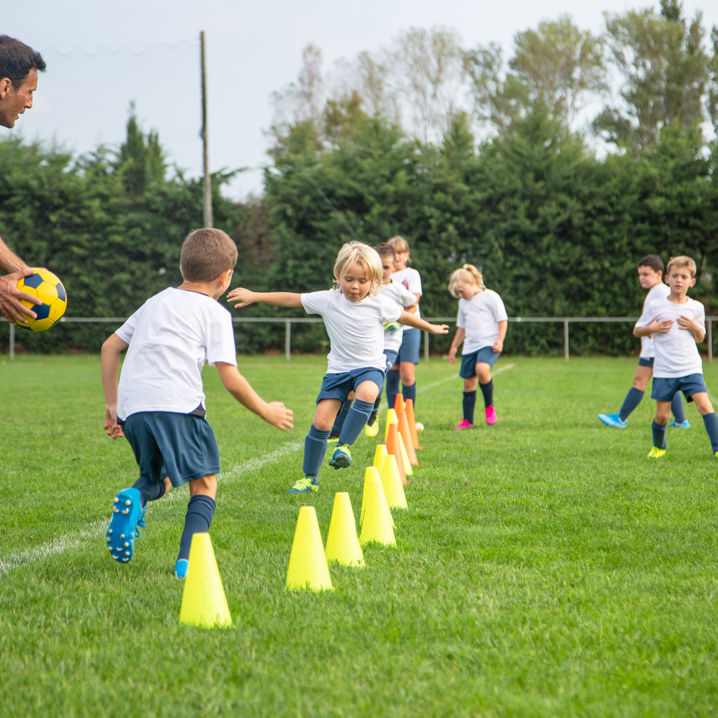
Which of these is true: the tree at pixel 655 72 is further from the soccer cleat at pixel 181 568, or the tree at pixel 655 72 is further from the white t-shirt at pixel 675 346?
the soccer cleat at pixel 181 568

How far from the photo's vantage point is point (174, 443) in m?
3.63

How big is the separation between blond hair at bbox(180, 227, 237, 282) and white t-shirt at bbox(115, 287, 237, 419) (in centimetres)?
13

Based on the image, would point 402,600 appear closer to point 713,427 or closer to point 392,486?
point 392,486

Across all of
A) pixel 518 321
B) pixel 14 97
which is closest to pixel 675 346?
pixel 14 97

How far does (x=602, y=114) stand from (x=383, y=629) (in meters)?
37.1

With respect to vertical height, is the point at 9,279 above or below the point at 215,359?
above

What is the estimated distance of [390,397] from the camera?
9.78m

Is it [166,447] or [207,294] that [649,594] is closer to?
[166,447]

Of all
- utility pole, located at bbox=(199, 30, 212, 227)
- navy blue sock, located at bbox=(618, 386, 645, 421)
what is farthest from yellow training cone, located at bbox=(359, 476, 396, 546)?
utility pole, located at bbox=(199, 30, 212, 227)

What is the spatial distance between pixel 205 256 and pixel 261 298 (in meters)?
1.74

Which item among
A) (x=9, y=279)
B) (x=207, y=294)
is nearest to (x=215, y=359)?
(x=207, y=294)

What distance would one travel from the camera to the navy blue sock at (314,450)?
573 centimetres

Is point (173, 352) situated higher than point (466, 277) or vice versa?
point (466, 277)

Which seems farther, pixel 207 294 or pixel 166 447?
pixel 207 294
